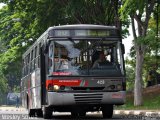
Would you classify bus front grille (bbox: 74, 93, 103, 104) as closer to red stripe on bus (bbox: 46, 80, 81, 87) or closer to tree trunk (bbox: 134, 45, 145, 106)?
red stripe on bus (bbox: 46, 80, 81, 87)

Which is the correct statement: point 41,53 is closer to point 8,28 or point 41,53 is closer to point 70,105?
point 70,105

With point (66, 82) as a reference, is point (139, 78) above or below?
above

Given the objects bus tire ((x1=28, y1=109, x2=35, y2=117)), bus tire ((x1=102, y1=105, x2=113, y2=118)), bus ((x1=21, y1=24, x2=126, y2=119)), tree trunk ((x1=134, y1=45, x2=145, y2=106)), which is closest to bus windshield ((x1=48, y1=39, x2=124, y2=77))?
bus ((x1=21, y1=24, x2=126, y2=119))

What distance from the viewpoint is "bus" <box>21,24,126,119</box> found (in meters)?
17.5

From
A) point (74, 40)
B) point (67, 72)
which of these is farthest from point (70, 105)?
point (74, 40)

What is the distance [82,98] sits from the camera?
17.5 m

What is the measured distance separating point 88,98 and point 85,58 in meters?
1.38

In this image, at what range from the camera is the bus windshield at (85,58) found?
696 inches

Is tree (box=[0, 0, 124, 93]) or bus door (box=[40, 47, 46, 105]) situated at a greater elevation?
tree (box=[0, 0, 124, 93])

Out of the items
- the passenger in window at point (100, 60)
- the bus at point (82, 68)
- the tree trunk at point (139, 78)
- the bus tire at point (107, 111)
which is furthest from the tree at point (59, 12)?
the passenger in window at point (100, 60)

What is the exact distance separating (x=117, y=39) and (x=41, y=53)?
9.44 feet

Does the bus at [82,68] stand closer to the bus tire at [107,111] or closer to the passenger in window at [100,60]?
the passenger in window at [100,60]

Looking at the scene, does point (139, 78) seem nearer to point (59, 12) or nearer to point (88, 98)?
point (59, 12)

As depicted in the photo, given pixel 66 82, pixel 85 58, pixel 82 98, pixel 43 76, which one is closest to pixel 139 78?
pixel 43 76
